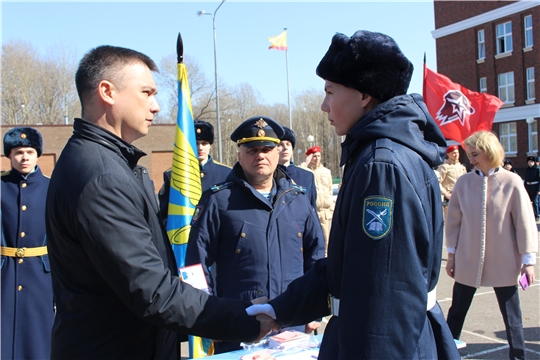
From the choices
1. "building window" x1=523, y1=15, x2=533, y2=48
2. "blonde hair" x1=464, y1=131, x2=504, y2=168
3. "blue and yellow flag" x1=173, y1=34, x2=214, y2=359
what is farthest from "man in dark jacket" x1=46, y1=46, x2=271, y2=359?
"building window" x1=523, y1=15, x2=533, y2=48

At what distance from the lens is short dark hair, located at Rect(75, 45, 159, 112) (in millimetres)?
2172

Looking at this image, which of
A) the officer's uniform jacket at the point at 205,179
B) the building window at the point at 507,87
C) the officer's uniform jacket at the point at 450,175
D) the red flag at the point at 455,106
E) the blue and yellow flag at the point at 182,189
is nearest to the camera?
the blue and yellow flag at the point at 182,189

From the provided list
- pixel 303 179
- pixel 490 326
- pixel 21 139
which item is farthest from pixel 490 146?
pixel 21 139

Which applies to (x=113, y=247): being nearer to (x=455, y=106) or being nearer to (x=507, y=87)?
(x=455, y=106)

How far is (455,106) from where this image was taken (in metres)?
9.77

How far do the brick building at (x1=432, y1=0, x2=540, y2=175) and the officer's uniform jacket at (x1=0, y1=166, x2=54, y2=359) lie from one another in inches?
1202

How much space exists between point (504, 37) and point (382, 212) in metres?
34.9

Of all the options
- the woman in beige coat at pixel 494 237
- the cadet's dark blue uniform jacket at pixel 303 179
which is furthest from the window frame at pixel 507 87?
the woman in beige coat at pixel 494 237

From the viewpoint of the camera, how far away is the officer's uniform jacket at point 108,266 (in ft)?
6.26

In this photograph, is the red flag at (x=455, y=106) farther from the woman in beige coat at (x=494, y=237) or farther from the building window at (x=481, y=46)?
the building window at (x=481, y=46)

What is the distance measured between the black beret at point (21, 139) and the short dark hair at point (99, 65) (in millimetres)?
3051

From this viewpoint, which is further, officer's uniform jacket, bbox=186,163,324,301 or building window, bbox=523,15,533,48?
building window, bbox=523,15,533,48

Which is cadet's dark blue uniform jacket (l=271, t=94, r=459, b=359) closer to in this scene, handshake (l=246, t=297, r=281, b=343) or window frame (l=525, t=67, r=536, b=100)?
handshake (l=246, t=297, r=281, b=343)

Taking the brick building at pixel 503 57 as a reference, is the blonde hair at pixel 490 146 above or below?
below
